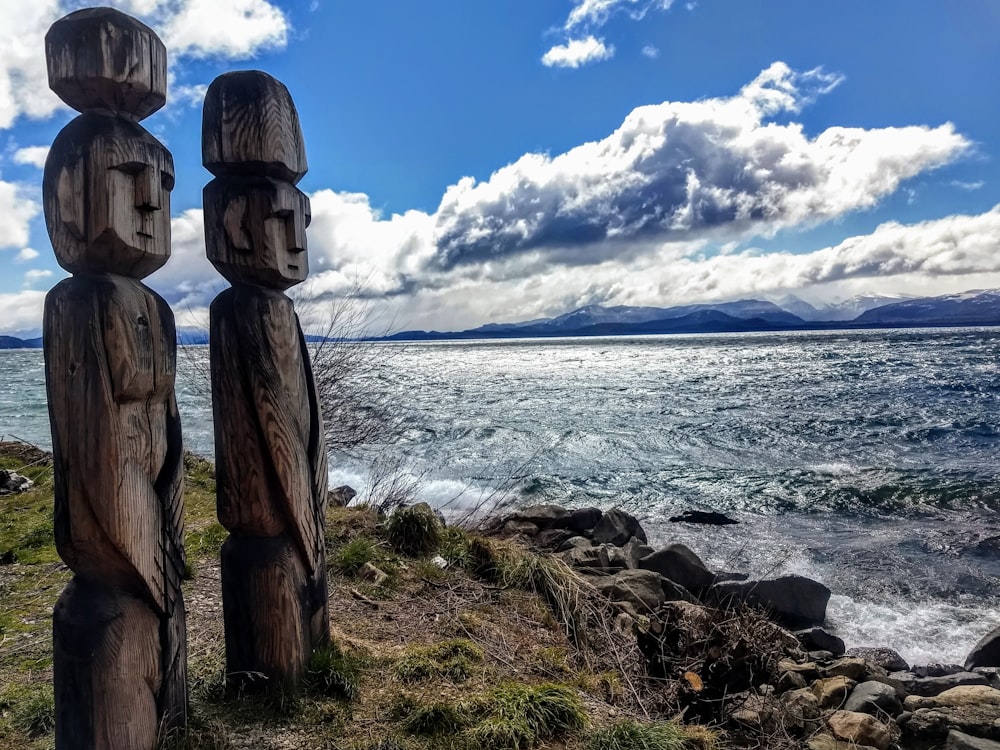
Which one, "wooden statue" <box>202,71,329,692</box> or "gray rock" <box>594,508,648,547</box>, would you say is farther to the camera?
"gray rock" <box>594,508,648,547</box>

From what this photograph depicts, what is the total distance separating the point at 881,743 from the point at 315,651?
4.21 metres

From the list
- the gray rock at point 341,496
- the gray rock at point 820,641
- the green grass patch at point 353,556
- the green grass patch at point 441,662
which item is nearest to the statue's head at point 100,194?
the green grass patch at point 441,662

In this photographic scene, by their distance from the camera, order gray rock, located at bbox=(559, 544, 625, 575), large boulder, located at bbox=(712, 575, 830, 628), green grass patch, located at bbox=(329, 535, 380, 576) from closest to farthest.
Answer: green grass patch, located at bbox=(329, 535, 380, 576)
gray rock, located at bbox=(559, 544, 625, 575)
large boulder, located at bbox=(712, 575, 830, 628)

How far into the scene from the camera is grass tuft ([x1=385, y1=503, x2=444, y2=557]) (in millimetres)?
7293

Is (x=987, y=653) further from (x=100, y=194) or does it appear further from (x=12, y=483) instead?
(x=12, y=483)

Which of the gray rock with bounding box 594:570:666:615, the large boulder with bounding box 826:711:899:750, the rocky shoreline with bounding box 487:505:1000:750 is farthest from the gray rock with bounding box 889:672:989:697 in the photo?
the gray rock with bounding box 594:570:666:615

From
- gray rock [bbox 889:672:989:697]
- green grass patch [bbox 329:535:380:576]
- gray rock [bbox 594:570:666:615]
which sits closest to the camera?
green grass patch [bbox 329:535:380:576]

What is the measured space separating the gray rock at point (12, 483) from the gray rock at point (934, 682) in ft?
37.5

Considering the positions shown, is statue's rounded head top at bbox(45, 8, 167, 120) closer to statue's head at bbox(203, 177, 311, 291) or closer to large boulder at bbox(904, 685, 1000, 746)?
statue's head at bbox(203, 177, 311, 291)

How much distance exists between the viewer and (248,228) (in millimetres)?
3848

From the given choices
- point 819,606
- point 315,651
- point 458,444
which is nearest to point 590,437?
point 458,444

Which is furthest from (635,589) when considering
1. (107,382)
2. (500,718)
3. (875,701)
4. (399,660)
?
(107,382)

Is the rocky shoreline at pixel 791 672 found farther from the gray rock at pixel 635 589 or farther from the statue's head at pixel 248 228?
the statue's head at pixel 248 228

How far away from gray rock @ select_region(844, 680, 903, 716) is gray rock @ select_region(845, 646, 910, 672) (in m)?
1.70
